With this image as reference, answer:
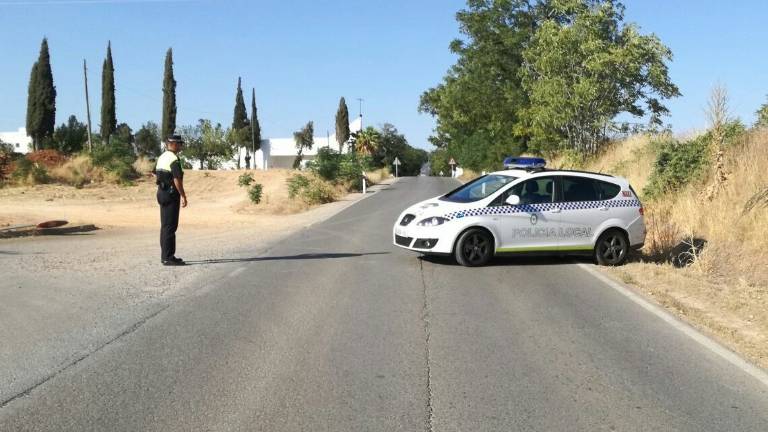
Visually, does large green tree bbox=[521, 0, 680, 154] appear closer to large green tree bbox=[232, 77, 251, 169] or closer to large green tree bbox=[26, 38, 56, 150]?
large green tree bbox=[26, 38, 56, 150]

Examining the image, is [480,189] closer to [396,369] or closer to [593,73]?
[396,369]

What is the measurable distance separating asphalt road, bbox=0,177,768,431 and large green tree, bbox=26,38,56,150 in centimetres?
5232

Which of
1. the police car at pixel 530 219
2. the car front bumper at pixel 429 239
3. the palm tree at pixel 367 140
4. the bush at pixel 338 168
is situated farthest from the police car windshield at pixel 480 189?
the palm tree at pixel 367 140

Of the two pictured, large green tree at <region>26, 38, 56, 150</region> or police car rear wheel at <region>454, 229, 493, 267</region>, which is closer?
police car rear wheel at <region>454, 229, 493, 267</region>

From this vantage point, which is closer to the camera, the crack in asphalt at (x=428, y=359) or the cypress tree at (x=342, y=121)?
the crack in asphalt at (x=428, y=359)

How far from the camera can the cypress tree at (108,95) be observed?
61531 mm

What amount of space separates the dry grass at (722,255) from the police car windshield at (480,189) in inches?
87.3

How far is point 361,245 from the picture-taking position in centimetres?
1466

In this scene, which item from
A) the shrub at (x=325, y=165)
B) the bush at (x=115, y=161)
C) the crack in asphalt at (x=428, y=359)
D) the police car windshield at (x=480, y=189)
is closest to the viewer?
the crack in asphalt at (x=428, y=359)

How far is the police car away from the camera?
11422 mm

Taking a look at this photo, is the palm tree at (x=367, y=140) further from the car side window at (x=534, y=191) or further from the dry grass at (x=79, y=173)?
the car side window at (x=534, y=191)

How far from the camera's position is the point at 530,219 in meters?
11.6

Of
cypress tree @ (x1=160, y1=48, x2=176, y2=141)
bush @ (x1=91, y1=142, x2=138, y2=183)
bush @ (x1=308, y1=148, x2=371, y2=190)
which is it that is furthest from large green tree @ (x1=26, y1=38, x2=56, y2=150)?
bush @ (x1=308, y1=148, x2=371, y2=190)

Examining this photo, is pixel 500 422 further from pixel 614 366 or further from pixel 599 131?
pixel 599 131
